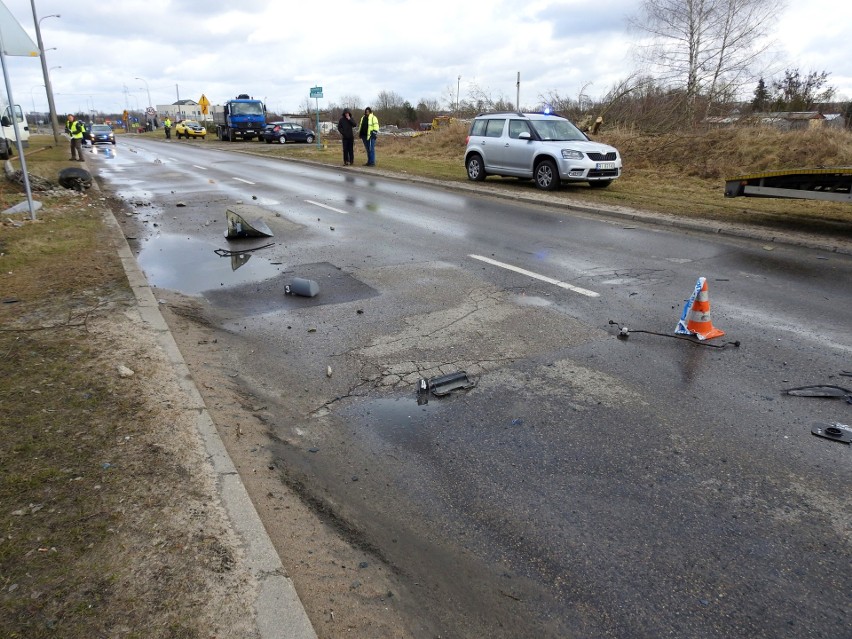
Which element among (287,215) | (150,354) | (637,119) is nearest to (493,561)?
(150,354)

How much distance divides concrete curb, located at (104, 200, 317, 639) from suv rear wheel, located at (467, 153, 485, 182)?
1480 centimetres

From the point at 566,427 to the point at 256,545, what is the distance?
87.1 inches

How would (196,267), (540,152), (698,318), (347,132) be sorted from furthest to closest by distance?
(347,132)
(540,152)
(196,267)
(698,318)

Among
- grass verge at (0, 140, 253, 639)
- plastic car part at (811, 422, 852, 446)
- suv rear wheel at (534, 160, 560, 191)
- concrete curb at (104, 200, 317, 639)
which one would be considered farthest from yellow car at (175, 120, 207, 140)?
plastic car part at (811, 422, 852, 446)

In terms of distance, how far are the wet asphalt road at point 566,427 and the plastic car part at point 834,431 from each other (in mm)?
85

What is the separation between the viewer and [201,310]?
6.63m

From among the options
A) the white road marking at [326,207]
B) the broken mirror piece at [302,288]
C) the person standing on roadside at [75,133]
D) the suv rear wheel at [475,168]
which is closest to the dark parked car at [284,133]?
the person standing on roadside at [75,133]

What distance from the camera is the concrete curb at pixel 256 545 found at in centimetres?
233

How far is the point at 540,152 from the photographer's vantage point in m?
15.9

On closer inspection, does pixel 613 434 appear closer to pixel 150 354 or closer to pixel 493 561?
pixel 493 561

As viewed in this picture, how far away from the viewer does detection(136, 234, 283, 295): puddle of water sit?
7738 mm

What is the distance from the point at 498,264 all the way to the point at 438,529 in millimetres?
5677

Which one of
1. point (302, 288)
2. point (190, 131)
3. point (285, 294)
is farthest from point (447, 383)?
point (190, 131)

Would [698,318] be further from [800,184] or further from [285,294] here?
[800,184]
